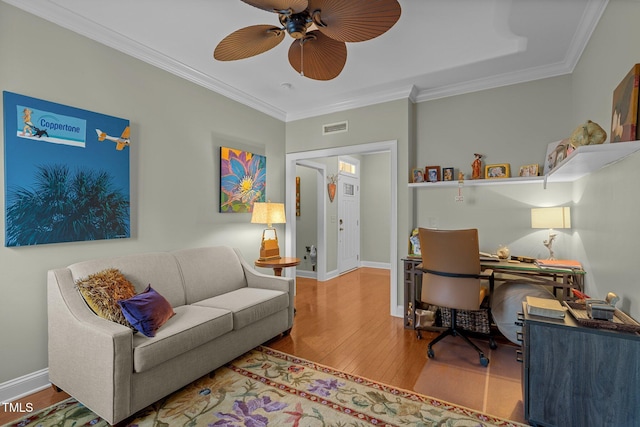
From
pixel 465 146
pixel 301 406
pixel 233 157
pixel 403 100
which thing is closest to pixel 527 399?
pixel 301 406

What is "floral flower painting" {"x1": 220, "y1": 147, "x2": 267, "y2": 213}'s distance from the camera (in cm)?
356

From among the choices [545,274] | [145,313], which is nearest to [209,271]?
[145,313]

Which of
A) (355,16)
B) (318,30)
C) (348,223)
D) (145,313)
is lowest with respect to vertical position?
(145,313)

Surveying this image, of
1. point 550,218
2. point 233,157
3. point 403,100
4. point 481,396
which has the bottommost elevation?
point 481,396

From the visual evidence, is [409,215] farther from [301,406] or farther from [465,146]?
[301,406]

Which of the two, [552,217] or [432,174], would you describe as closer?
[552,217]

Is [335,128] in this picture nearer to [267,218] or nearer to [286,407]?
[267,218]

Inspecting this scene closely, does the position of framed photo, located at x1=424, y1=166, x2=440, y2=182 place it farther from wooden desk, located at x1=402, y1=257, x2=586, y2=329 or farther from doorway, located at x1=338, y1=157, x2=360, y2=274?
doorway, located at x1=338, y1=157, x2=360, y2=274

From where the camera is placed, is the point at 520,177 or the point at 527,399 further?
the point at 520,177

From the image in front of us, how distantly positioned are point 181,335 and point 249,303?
0.67 meters

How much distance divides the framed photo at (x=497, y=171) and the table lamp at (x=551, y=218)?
1.59 feet

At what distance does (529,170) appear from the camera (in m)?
3.15

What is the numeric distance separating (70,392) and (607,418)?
3.05 meters

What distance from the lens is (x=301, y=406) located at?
1.98 meters
